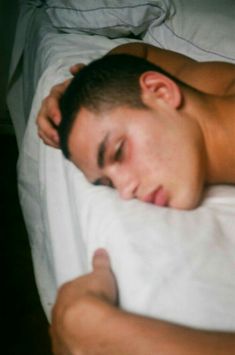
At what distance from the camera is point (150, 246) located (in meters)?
0.56

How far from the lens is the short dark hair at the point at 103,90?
75cm

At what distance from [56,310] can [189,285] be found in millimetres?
178

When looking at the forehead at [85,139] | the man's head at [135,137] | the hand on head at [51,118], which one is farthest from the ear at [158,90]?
the hand on head at [51,118]

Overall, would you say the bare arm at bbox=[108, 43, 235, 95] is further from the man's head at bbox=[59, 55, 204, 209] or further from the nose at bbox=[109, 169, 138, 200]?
the nose at bbox=[109, 169, 138, 200]

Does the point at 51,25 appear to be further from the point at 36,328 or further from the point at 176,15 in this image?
the point at 36,328

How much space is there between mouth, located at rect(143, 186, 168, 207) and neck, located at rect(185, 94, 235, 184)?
14 cm

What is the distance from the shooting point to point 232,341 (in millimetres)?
428

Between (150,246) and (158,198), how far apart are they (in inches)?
4.8

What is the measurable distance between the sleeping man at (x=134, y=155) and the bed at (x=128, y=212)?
0.03m

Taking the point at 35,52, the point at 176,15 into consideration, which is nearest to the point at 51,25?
the point at 35,52

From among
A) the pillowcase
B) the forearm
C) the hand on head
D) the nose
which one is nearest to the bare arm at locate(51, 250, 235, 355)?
the forearm

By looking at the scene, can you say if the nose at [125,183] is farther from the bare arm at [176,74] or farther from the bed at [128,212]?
the bare arm at [176,74]

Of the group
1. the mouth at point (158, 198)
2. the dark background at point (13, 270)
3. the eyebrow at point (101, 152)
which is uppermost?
the eyebrow at point (101, 152)

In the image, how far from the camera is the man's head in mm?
672
